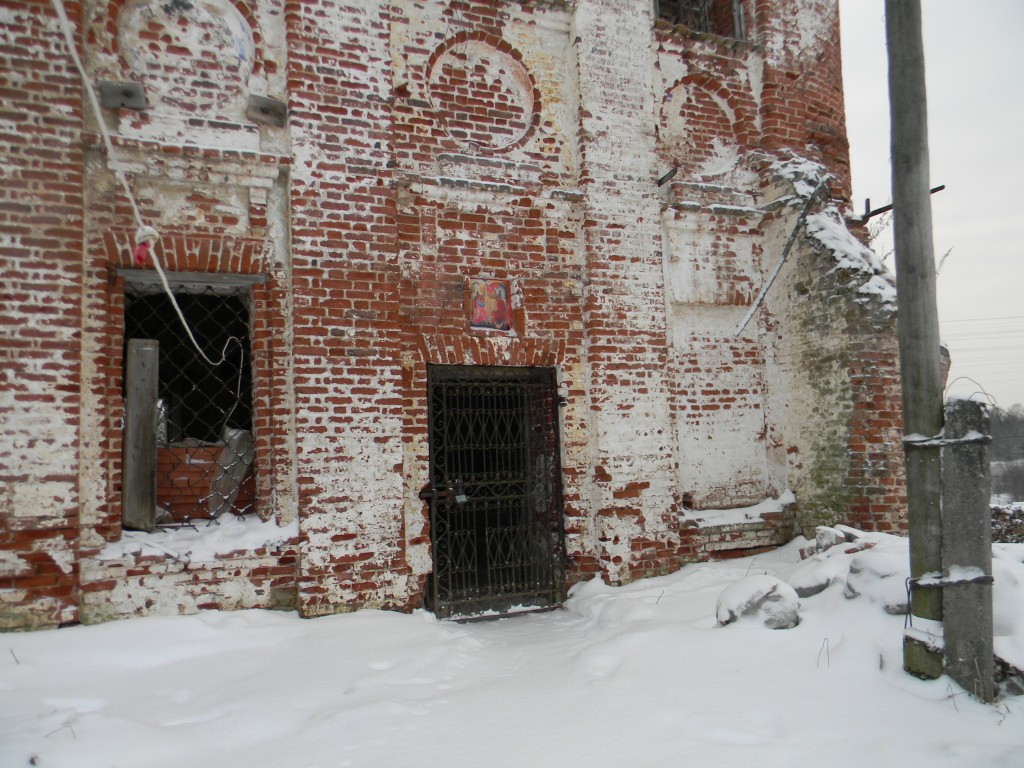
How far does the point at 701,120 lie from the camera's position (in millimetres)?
6855

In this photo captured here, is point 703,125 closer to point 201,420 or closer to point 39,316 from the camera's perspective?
point 201,420

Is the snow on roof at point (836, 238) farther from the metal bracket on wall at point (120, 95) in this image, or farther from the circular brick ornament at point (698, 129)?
the metal bracket on wall at point (120, 95)

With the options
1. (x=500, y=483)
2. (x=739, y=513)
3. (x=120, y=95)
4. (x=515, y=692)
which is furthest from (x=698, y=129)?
(x=515, y=692)

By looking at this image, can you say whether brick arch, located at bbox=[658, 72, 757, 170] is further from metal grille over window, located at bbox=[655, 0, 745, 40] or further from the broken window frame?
the broken window frame

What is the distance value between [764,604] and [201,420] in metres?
4.21

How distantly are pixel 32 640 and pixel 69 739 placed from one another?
4.21 feet

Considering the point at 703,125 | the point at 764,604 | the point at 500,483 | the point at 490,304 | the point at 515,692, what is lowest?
the point at 515,692

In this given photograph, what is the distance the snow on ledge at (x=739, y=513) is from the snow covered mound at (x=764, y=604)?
177 centimetres

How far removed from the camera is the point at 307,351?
495 centimetres

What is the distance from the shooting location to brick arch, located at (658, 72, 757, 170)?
264 inches

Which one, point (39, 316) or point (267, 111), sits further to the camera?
point (267, 111)

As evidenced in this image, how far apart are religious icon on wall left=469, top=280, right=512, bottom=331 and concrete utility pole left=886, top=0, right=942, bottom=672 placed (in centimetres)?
297

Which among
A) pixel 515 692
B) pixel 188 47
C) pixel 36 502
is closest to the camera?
pixel 515 692

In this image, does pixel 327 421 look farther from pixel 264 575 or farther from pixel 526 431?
pixel 526 431
